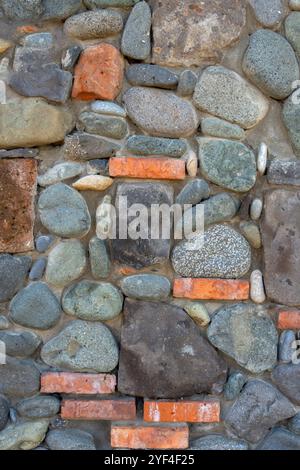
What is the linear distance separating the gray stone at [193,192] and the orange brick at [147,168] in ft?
0.12

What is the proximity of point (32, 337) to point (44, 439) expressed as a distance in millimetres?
290

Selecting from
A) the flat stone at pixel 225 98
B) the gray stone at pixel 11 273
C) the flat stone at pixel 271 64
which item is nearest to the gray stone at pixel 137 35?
the flat stone at pixel 225 98

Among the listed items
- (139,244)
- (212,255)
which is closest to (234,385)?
(212,255)

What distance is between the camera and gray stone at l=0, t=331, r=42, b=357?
1571 mm

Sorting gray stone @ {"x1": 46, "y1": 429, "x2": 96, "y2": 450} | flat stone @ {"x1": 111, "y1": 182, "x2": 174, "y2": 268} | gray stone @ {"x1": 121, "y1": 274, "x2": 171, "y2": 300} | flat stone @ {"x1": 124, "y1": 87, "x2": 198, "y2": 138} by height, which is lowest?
gray stone @ {"x1": 46, "y1": 429, "x2": 96, "y2": 450}

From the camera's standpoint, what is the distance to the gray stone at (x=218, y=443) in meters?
1.58

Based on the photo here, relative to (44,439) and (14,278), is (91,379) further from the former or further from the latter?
(14,278)

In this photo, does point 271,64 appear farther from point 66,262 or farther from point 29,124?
point 66,262

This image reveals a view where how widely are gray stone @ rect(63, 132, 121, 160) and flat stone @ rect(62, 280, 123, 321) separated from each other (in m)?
0.36

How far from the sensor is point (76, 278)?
1.59 meters

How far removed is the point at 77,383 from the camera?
61.9 inches

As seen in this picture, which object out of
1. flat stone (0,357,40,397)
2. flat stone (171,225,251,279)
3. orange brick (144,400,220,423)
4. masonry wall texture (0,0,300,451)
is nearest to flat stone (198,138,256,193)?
masonry wall texture (0,0,300,451)

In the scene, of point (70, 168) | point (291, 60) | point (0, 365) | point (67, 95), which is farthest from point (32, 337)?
point (291, 60)

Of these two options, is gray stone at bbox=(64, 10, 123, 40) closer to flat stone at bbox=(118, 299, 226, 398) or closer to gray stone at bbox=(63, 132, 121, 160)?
gray stone at bbox=(63, 132, 121, 160)
